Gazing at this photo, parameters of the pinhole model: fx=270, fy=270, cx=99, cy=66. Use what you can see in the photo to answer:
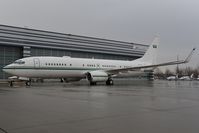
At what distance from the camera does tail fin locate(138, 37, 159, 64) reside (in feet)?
144

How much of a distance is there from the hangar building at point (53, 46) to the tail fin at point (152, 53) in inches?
1053

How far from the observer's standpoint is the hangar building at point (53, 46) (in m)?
56.7

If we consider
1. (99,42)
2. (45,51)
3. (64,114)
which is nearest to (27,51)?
(45,51)

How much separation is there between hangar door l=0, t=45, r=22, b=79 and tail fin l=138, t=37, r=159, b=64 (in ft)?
93.0

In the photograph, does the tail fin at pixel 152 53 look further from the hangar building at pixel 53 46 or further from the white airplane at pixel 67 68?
the hangar building at pixel 53 46

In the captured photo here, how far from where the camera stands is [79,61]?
33.9 metres

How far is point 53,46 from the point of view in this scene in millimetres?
63781

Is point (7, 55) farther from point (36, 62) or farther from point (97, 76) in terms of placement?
point (97, 76)

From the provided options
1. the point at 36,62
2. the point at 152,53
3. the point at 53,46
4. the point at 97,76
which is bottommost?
the point at 97,76

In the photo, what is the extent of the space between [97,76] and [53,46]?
33.5m

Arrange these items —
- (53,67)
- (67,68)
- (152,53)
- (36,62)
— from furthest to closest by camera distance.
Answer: (152,53)
(67,68)
(53,67)
(36,62)

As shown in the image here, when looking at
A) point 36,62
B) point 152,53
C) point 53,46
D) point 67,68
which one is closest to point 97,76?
point 67,68

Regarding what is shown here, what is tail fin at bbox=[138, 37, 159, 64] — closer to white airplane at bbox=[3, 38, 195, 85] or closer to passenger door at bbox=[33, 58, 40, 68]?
white airplane at bbox=[3, 38, 195, 85]

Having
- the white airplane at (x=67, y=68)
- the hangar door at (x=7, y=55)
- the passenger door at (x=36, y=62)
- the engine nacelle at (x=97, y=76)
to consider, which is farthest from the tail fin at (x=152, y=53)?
the hangar door at (x=7, y=55)
